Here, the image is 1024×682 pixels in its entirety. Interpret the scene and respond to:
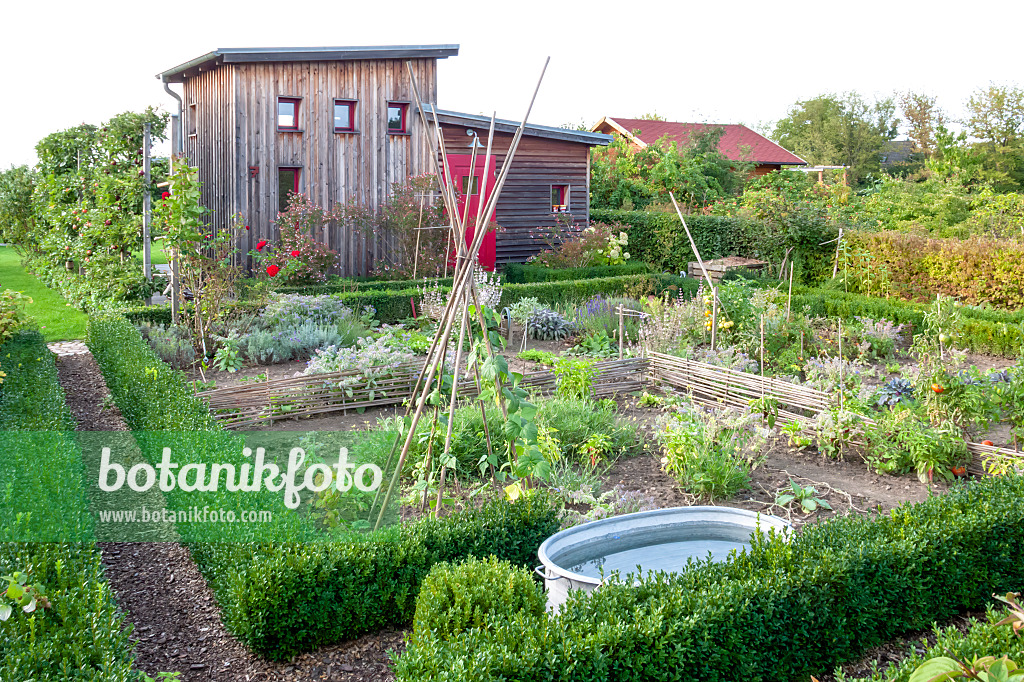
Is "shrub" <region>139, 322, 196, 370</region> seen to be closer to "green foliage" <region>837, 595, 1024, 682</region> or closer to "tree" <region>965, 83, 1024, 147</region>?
"green foliage" <region>837, 595, 1024, 682</region>

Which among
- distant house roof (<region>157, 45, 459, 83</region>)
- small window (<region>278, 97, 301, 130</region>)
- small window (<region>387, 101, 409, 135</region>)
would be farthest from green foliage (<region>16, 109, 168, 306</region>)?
small window (<region>387, 101, 409, 135</region>)

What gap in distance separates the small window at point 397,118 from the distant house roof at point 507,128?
47cm

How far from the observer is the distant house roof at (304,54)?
13.3 meters

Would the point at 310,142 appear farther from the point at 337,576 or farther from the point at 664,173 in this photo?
the point at 337,576

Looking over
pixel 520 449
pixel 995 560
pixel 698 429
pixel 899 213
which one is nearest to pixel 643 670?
pixel 520 449

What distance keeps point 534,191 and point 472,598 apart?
573 inches

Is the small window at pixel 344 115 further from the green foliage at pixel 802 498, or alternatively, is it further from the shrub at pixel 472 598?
the shrub at pixel 472 598

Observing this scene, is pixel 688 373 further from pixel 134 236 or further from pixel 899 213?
pixel 899 213

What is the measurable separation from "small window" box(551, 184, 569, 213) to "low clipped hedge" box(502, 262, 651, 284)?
2.29 m

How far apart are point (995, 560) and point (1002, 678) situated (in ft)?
8.53

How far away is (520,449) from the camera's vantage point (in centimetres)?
441

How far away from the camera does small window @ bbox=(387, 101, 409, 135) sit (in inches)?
598

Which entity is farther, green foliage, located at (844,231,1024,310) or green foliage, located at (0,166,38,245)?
green foliage, located at (0,166,38,245)

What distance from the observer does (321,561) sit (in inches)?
139
